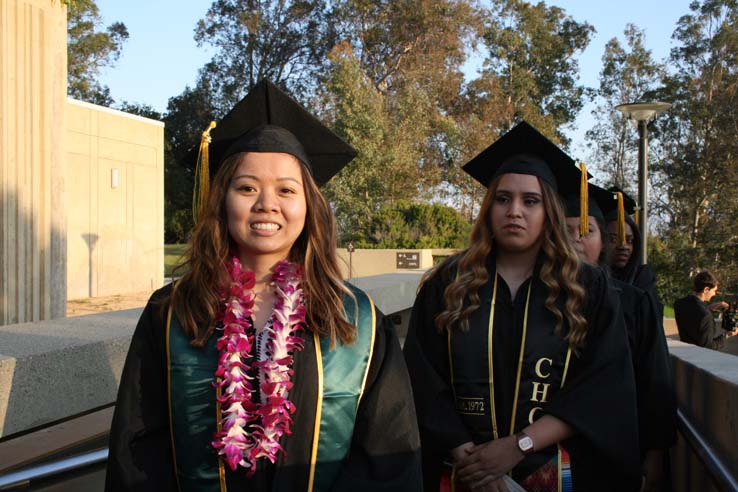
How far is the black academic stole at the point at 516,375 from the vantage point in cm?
275

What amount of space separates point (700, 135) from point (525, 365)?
3660cm

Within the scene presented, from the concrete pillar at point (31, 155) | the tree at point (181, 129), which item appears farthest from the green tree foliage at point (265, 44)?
the concrete pillar at point (31, 155)

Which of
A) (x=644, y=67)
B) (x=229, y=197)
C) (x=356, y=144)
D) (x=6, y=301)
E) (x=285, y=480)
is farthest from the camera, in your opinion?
(x=644, y=67)

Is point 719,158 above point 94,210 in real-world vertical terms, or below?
above

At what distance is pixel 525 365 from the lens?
9.07ft

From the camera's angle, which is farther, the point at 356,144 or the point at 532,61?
the point at 532,61

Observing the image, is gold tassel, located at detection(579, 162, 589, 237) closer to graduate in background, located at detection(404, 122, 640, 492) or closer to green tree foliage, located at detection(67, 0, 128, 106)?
graduate in background, located at detection(404, 122, 640, 492)

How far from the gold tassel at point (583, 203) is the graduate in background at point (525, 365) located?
453 millimetres

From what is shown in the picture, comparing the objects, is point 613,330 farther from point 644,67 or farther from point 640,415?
point 644,67

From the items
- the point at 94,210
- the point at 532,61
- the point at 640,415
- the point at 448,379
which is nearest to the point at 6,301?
the point at 448,379

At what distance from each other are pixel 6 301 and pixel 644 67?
3927 centimetres

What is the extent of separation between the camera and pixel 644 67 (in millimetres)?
39875

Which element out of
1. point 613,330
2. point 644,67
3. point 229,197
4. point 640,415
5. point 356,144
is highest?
point 644,67

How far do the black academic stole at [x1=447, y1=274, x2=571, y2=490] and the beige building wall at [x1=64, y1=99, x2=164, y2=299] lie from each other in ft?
55.5
